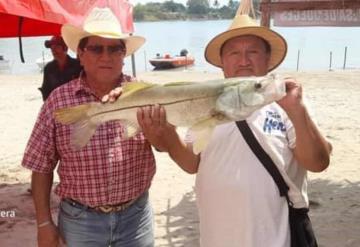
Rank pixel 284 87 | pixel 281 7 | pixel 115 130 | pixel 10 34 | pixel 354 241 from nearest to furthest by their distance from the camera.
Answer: pixel 284 87, pixel 115 130, pixel 354 241, pixel 281 7, pixel 10 34

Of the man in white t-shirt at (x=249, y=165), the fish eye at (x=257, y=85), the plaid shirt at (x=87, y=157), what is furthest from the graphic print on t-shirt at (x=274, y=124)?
the plaid shirt at (x=87, y=157)

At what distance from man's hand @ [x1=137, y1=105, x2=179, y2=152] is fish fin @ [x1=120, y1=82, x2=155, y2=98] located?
0.09 meters

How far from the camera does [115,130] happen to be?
9.49 ft

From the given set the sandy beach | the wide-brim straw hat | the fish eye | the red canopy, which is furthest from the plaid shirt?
the sandy beach

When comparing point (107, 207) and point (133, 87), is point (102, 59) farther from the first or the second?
point (107, 207)

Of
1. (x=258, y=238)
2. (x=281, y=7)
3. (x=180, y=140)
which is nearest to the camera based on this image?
(x=258, y=238)

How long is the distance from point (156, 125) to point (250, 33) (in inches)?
26.2

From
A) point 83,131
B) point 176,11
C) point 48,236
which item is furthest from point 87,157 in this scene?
point 176,11

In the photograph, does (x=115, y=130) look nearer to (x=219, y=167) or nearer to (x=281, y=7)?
(x=219, y=167)

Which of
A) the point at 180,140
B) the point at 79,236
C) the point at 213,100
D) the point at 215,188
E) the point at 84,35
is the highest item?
the point at 84,35

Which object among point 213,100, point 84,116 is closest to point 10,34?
point 84,116

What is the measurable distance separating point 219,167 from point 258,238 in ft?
1.22

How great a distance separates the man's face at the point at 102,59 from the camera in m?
2.89

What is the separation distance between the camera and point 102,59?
9.46 feet
